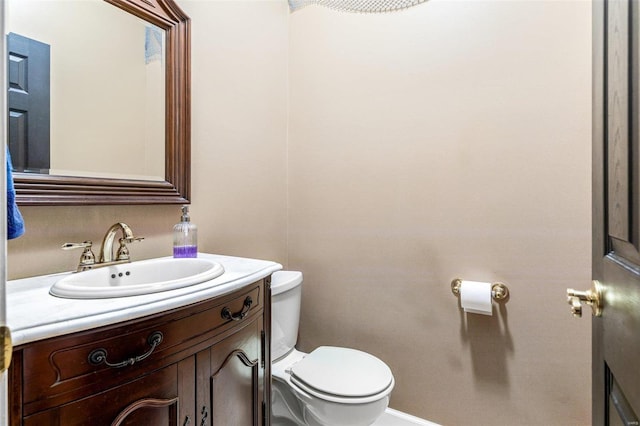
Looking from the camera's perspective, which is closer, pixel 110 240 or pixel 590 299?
pixel 590 299

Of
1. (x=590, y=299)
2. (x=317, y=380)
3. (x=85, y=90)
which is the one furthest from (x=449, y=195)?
(x=85, y=90)

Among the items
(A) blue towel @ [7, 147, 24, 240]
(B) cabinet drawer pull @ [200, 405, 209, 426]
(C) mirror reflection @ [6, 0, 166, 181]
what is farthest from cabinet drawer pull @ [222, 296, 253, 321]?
(C) mirror reflection @ [6, 0, 166, 181]

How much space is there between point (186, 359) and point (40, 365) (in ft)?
0.96

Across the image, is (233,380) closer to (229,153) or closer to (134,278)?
(134,278)

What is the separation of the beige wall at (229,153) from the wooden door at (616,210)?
1.35m

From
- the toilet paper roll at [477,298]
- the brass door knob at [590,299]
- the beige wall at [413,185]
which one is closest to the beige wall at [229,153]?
the beige wall at [413,185]

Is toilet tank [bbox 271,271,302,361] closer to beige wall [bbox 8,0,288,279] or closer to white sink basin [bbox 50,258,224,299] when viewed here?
beige wall [bbox 8,0,288,279]

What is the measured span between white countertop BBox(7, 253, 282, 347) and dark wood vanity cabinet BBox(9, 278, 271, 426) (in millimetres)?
23

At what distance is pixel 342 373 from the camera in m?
1.36

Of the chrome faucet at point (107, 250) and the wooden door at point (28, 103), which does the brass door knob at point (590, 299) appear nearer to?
the chrome faucet at point (107, 250)

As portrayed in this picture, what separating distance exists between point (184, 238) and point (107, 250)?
26 cm

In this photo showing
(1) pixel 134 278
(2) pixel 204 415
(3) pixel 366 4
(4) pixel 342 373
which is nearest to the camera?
(2) pixel 204 415

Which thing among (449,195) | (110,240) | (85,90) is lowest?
(110,240)

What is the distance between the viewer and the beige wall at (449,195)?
4.31 feet
